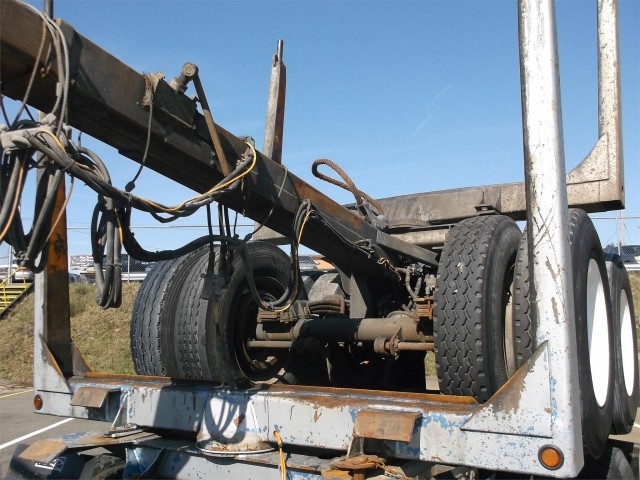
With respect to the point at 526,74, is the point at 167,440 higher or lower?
lower

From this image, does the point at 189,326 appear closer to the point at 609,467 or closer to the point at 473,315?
the point at 473,315

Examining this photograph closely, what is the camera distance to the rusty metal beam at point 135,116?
95.3 inches

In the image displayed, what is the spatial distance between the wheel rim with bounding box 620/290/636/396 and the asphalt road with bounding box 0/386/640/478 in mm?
2817

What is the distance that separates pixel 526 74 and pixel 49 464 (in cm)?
301

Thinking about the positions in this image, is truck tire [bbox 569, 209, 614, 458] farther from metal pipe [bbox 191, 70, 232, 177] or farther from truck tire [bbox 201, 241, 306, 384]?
truck tire [bbox 201, 241, 306, 384]

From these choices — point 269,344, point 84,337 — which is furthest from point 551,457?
point 84,337

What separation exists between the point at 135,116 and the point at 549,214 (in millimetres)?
1722

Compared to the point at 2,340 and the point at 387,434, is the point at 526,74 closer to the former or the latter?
the point at 387,434

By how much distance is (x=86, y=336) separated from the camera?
14430mm

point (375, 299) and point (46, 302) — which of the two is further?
point (375, 299)

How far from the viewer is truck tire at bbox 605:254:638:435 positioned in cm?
372

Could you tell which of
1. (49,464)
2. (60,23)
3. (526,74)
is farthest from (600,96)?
(49,464)

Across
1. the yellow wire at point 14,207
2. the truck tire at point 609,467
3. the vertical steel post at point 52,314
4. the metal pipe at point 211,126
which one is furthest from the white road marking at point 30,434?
the truck tire at point 609,467

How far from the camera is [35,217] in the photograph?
8.45 ft
